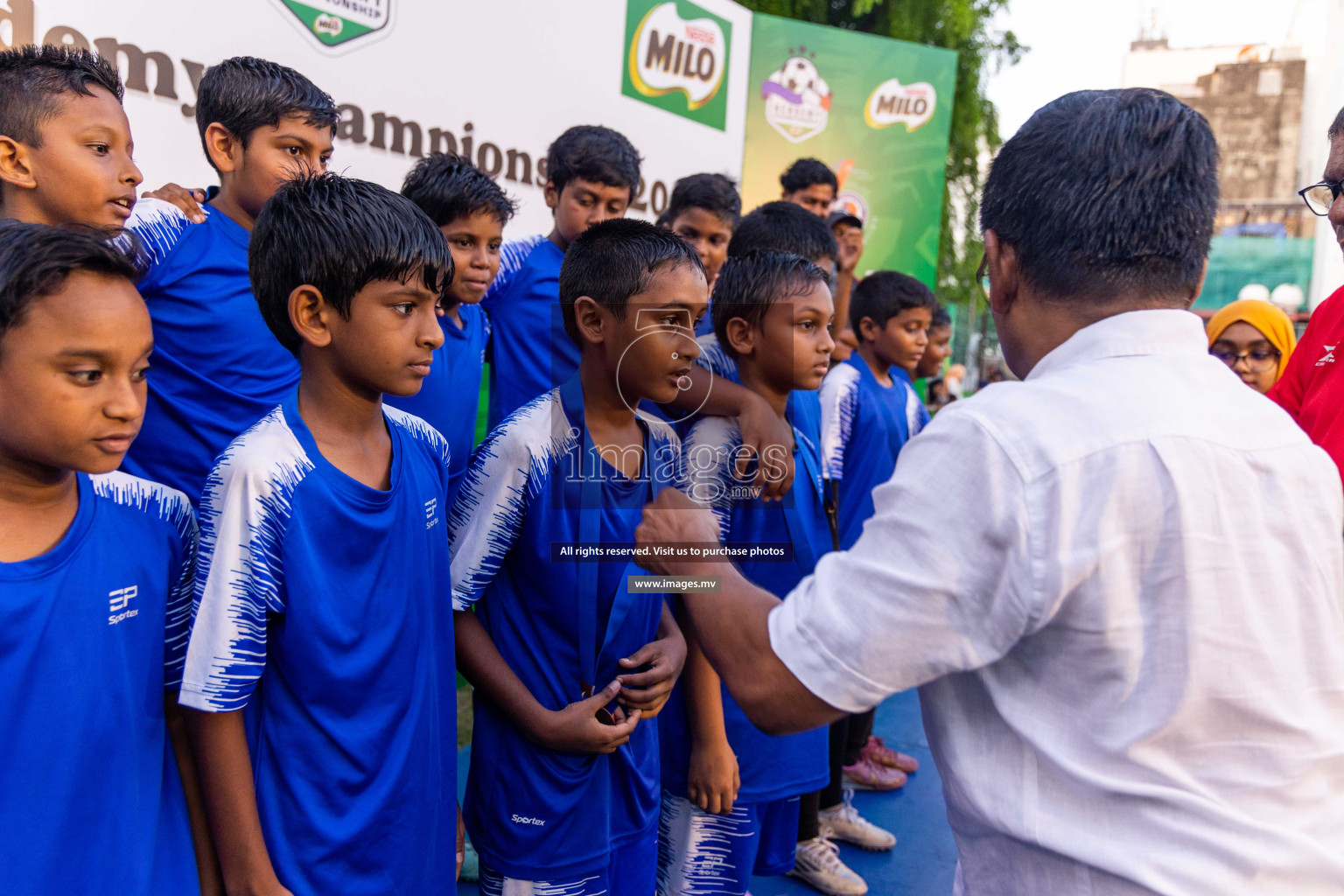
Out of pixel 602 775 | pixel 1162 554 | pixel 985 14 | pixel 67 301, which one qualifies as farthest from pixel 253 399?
pixel 985 14

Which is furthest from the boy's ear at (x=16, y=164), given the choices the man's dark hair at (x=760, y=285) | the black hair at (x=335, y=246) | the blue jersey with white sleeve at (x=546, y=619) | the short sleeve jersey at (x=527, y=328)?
the man's dark hair at (x=760, y=285)

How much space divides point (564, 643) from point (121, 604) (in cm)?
85

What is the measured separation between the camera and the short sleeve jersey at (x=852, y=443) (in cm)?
338

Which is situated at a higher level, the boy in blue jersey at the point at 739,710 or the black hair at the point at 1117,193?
the black hair at the point at 1117,193

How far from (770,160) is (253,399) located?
19.1ft

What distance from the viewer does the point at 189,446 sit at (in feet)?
7.33

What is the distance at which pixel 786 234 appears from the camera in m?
3.42

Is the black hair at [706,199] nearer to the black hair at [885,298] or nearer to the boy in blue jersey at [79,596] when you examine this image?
the black hair at [885,298]

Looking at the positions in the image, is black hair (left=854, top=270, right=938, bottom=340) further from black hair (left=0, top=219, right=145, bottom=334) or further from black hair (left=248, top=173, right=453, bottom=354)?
black hair (left=0, top=219, right=145, bottom=334)

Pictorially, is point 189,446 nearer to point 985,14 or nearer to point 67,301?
point 67,301

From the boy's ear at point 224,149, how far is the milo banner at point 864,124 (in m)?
5.03

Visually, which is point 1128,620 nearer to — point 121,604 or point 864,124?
point 121,604

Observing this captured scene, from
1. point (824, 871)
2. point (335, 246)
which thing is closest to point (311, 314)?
point (335, 246)

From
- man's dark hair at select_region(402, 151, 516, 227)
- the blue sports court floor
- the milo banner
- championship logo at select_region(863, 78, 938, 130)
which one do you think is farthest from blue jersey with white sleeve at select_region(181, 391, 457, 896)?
championship logo at select_region(863, 78, 938, 130)
